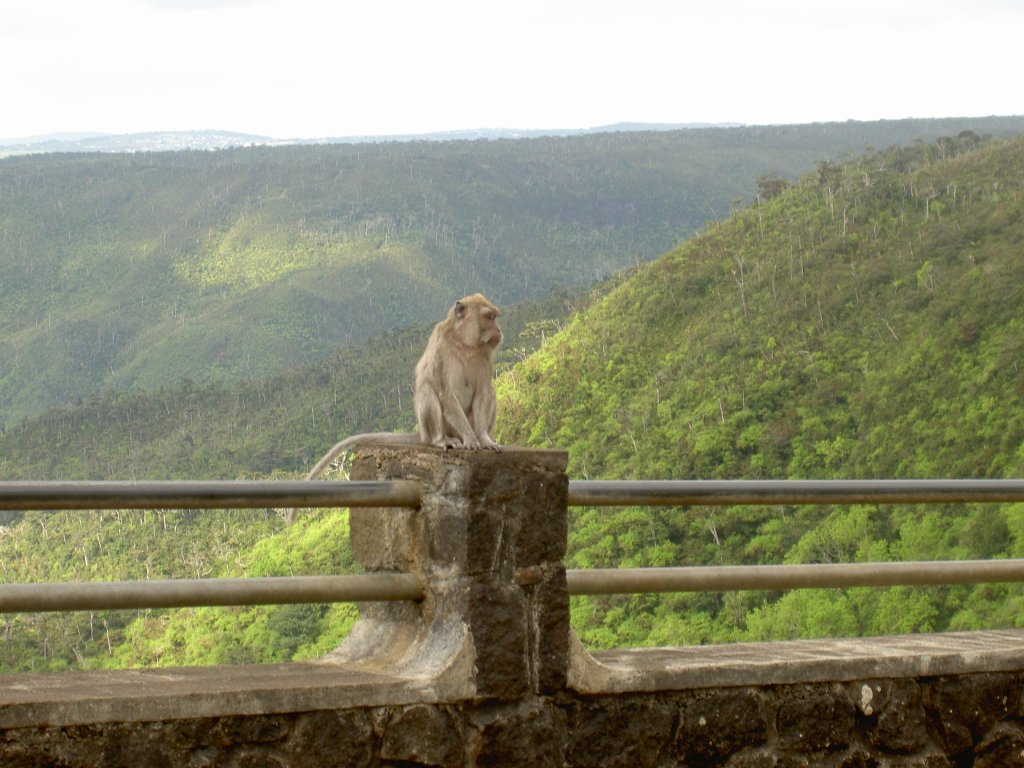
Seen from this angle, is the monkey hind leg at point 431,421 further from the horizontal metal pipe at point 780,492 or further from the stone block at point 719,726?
the stone block at point 719,726

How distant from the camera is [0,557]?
47.6 meters

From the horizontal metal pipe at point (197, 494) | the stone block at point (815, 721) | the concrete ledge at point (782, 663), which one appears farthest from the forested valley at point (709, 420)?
the horizontal metal pipe at point (197, 494)

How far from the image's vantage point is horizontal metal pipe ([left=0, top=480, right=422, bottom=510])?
3.56m

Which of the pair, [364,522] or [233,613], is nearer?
[364,522]

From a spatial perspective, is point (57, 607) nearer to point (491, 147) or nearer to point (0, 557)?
point (0, 557)

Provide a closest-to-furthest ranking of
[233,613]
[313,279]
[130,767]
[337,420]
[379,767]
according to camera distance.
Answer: [130,767] < [379,767] < [233,613] < [337,420] < [313,279]

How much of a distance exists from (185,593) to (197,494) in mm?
244

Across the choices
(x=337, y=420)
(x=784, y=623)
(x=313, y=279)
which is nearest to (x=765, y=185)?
(x=337, y=420)

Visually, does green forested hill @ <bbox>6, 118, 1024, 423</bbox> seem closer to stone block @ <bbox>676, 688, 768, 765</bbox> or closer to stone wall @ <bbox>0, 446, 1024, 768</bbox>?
stone wall @ <bbox>0, 446, 1024, 768</bbox>

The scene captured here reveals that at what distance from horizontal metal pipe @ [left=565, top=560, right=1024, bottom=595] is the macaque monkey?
0.98 m

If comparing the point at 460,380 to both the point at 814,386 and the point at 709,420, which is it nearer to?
the point at 709,420

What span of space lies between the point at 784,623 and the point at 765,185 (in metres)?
32.1

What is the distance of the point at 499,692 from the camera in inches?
157

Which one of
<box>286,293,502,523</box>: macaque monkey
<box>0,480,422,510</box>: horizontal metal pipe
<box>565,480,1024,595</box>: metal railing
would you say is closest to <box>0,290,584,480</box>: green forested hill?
<box>286,293,502,523</box>: macaque monkey
